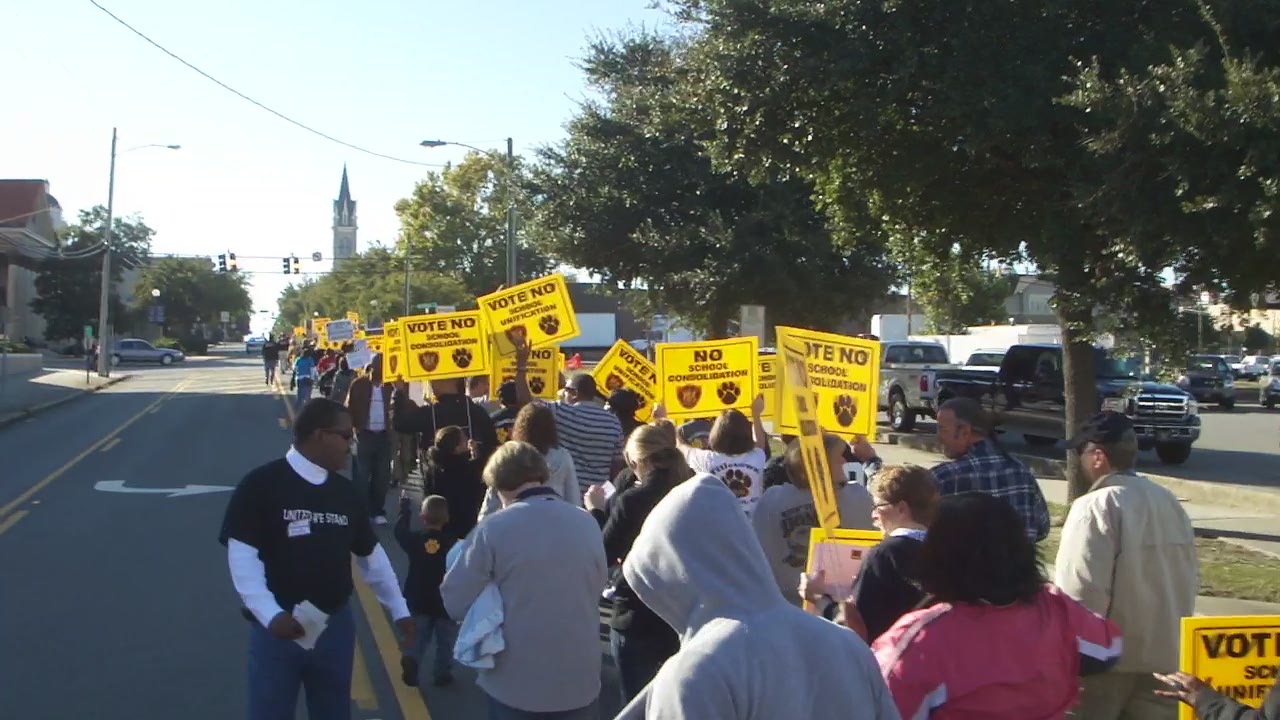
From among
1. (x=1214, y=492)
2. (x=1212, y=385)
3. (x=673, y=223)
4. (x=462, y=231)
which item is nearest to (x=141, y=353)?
(x=462, y=231)

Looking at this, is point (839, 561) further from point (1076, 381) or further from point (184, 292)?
point (184, 292)

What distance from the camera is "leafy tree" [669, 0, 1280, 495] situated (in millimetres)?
9914

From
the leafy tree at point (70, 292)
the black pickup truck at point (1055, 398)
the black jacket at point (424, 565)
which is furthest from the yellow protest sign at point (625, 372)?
the leafy tree at point (70, 292)

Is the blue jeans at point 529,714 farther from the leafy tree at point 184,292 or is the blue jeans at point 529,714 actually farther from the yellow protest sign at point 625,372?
the leafy tree at point 184,292

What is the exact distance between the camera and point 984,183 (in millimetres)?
12984

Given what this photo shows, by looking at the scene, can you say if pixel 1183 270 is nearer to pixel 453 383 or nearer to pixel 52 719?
pixel 453 383

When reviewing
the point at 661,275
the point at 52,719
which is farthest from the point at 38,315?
the point at 52,719

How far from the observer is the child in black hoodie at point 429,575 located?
6.99 metres

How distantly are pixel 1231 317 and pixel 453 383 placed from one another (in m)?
6.91

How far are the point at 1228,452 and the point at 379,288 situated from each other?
59.4 metres


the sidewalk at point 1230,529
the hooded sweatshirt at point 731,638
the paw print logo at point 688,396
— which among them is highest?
the paw print logo at point 688,396

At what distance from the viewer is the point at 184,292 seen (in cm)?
11269

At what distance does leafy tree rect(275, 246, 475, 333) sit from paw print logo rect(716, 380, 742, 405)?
45760 mm

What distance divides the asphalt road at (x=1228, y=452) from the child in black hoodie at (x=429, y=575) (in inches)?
542
